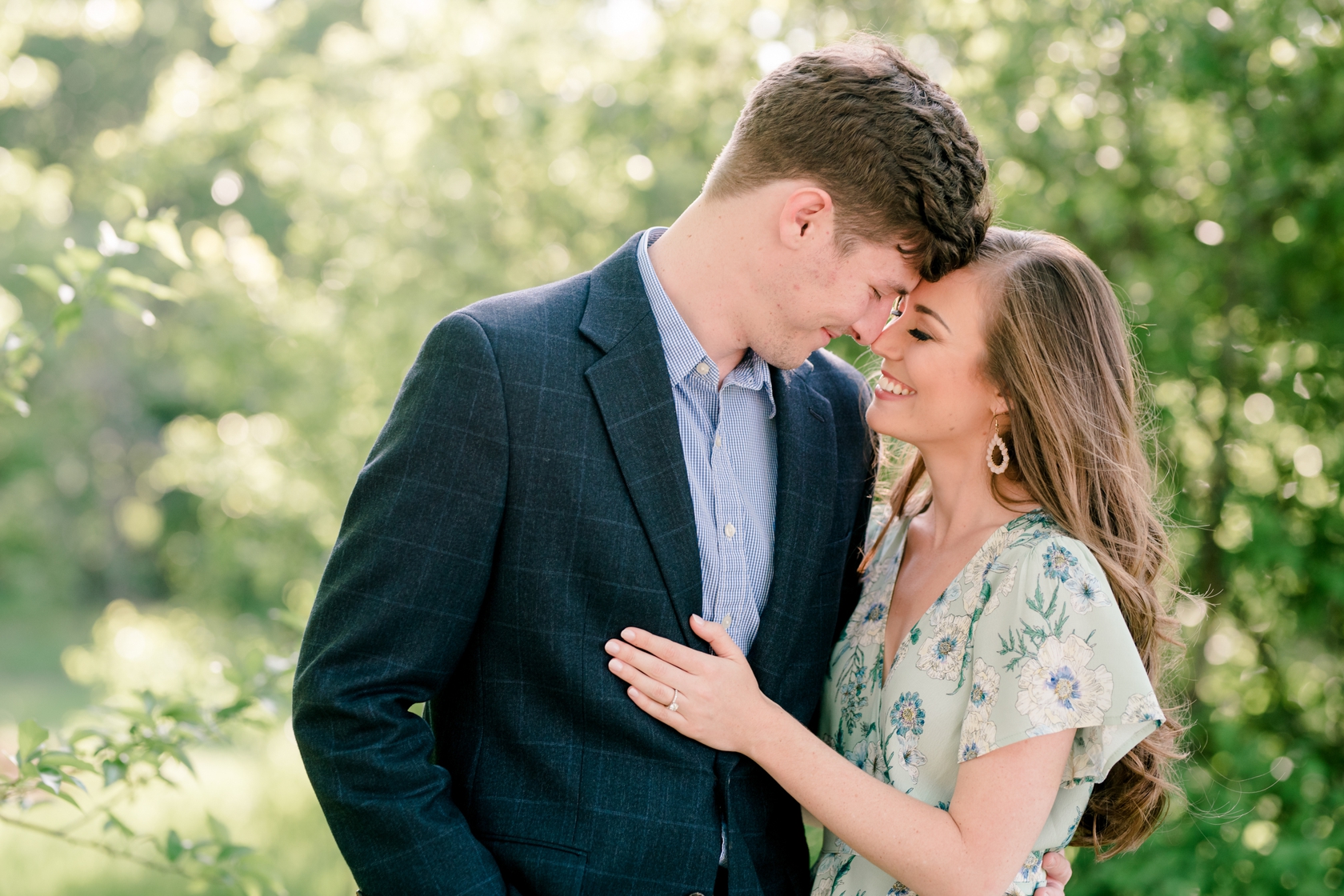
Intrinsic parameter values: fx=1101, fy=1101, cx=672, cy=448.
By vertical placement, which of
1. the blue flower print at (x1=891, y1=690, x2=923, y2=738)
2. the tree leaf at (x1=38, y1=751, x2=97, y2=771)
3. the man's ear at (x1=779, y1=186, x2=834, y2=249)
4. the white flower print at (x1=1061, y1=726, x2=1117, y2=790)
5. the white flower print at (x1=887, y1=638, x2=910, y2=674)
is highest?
the man's ear at (x1=779, y1=186, x2=834, y2=249)

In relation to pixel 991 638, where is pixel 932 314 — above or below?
above

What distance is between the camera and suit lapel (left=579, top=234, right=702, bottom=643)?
1.80 m

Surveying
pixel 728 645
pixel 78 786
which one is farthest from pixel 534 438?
pixel 78 786

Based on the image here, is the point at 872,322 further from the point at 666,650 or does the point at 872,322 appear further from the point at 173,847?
the point at 173,847

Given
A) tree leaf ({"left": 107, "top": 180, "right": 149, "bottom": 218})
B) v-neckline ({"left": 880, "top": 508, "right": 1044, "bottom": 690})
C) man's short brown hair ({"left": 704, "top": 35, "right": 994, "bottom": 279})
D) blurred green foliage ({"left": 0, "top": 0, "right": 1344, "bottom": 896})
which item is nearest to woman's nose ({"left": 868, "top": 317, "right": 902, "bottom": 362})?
man's short brown hair ({"left": 704, "top": 35, "right": 994, "bottom": 279})

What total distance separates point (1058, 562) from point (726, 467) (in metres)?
0.59

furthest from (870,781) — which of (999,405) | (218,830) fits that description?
(218,830)

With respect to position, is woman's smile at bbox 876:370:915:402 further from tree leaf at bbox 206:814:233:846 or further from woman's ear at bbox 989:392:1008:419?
tree leaf at bbox 206:814:233:846

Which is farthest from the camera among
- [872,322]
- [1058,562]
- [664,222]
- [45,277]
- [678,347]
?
[664,222]

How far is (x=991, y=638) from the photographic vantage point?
186 cm

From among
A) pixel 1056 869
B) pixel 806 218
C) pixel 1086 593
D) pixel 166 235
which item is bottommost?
pixel 1056 869

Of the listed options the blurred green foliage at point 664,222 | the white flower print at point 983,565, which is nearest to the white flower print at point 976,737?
the white flower print at point 983,565

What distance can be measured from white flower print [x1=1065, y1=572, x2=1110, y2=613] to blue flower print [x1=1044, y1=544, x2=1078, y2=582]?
0.04 ft

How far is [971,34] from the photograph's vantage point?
3.88 m
